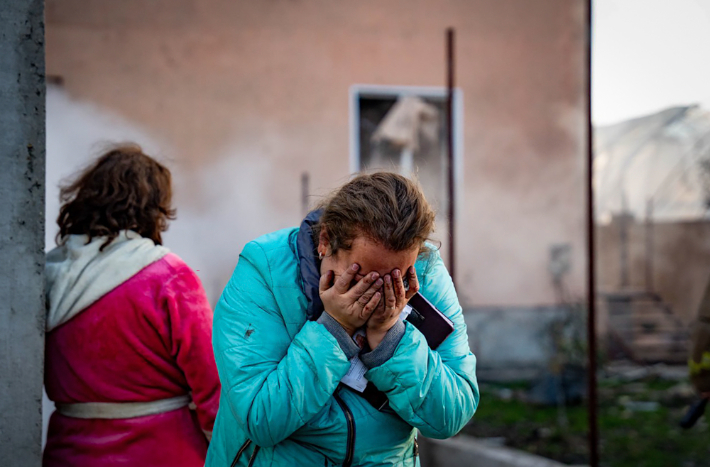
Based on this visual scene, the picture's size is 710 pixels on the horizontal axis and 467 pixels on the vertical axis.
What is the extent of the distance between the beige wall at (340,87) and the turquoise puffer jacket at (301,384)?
20.7ft

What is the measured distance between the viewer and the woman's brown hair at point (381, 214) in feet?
5.47

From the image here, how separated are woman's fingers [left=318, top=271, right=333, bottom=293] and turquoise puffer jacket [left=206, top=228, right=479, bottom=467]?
89mm

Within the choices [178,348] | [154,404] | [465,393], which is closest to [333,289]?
[465,393]

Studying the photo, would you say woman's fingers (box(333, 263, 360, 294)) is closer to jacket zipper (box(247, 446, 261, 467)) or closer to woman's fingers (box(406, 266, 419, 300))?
Answer: woman's fingers (box(406, 266, 419, 300))

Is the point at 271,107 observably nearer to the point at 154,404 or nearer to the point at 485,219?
the point at 485,219

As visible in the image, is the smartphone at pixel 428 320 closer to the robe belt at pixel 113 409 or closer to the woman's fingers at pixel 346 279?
the woman's fingers at pixel 346 279

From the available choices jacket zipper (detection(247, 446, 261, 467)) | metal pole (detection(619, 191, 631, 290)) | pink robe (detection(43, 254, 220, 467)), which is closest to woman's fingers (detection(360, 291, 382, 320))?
jacket zipper (detection(247, 446, 261, 467))

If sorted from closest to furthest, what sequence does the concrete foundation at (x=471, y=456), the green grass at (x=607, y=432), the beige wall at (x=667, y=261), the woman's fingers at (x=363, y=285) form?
the woman's fingers at (x=363, y=285)
the concrete foundation at (x=471, y=456)
the green grass at (x=607, y=432)
the beige wall at (x=667, y=261)

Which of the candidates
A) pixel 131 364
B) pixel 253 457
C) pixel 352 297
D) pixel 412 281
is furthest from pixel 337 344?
pixel 131 364

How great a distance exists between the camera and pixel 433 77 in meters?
8.80

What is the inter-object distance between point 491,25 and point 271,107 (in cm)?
322

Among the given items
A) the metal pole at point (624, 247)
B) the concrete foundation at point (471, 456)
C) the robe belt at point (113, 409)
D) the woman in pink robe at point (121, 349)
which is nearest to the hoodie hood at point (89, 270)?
the woman in pink robe at point (121, 349)

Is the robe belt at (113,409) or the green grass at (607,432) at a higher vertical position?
the robe belt at (113,409)

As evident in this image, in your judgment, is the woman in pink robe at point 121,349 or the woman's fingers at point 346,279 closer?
the woman's fingers at point 346,279
